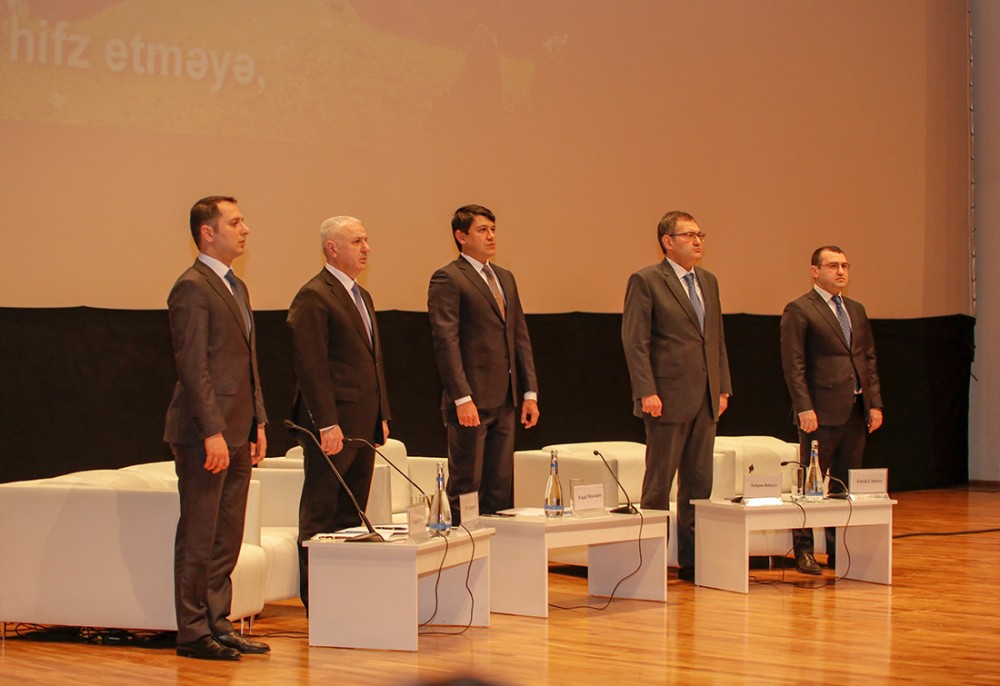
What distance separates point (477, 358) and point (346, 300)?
0.71 metres

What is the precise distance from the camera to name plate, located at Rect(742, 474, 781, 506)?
5.50 m

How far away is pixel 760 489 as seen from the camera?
5520 mm

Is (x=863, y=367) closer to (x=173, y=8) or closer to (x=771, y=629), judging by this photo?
(x=771, y=629)

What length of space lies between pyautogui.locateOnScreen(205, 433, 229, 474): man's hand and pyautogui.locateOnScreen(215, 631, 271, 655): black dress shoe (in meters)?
0.60

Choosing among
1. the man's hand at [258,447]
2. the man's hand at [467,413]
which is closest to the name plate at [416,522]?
the man's hand at [258,447]

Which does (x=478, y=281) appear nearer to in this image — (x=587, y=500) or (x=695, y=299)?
(x=587, y=500)

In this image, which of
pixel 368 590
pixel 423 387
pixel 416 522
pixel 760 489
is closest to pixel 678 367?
pixel 760 489

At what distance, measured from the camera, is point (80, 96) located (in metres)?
6.16

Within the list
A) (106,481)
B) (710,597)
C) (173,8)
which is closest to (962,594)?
(710,597)

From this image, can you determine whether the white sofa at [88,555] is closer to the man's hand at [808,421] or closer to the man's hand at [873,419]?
the man's hand at [808,421]

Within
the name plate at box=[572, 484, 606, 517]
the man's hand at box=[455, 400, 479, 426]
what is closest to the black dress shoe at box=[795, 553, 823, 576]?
the name plate at box=[572, 484, 606, 517]

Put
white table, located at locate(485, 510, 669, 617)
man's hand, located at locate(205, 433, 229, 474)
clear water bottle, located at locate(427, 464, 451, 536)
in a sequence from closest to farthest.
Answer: man's hand, located at locate(205, 433, 229, 474), clear water bottle, located at locate(427, 464, 451, 536), white table, located at locate(485, 510, 669, 617)

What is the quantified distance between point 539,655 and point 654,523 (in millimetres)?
1235

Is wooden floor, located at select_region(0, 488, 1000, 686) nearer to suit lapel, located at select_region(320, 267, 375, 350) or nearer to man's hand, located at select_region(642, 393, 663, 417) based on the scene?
man's hand, located at select_region(642, 393, 663, 417)
